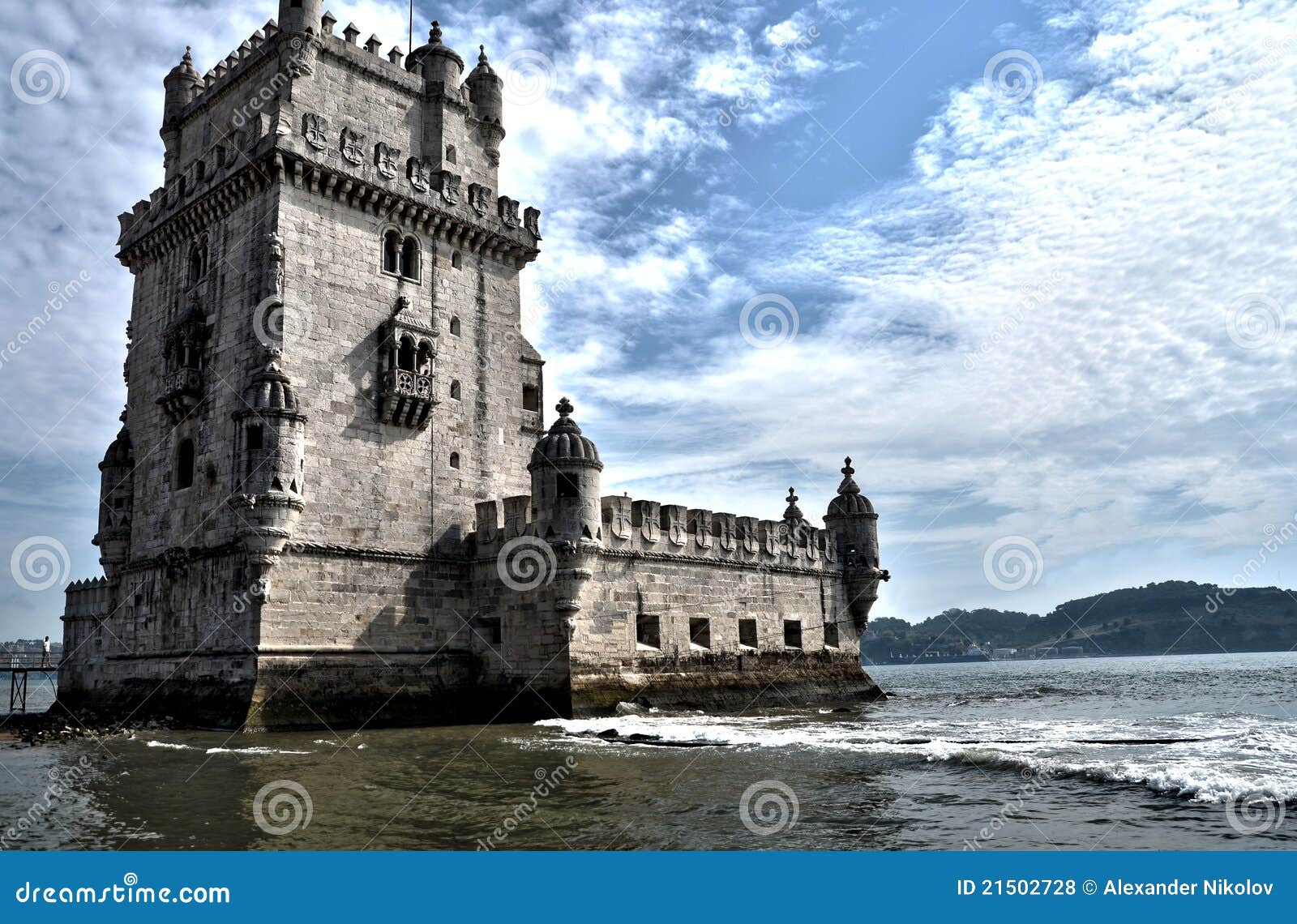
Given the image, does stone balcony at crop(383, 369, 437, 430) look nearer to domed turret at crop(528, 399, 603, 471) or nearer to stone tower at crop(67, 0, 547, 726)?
stone tower at crop(67, 0, 547, 726)

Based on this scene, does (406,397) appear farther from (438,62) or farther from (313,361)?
(438,62)

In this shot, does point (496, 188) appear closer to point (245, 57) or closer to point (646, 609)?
point (245, 57)

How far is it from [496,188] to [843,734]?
1984 centimetres

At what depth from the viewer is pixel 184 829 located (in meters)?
10.6

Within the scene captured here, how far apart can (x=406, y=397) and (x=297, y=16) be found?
10987 millimetres

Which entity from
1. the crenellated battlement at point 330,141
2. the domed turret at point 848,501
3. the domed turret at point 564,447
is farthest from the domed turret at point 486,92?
the domed turret at point 848,501

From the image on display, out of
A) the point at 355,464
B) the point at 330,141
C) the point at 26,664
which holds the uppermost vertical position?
the point at 330,141

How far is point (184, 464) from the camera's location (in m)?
25.8

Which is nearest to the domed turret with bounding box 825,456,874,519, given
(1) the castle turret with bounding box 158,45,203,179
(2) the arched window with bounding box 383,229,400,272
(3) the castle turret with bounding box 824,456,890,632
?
(3) the castle turret with bounding box 824,456,890,632

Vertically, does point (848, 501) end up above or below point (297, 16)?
below

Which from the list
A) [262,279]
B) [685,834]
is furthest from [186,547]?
[685,834]

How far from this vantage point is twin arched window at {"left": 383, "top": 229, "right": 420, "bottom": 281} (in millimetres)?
26547

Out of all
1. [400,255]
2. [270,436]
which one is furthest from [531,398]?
[270,436]

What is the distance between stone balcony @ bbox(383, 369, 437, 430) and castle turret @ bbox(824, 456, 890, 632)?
1760 cm
